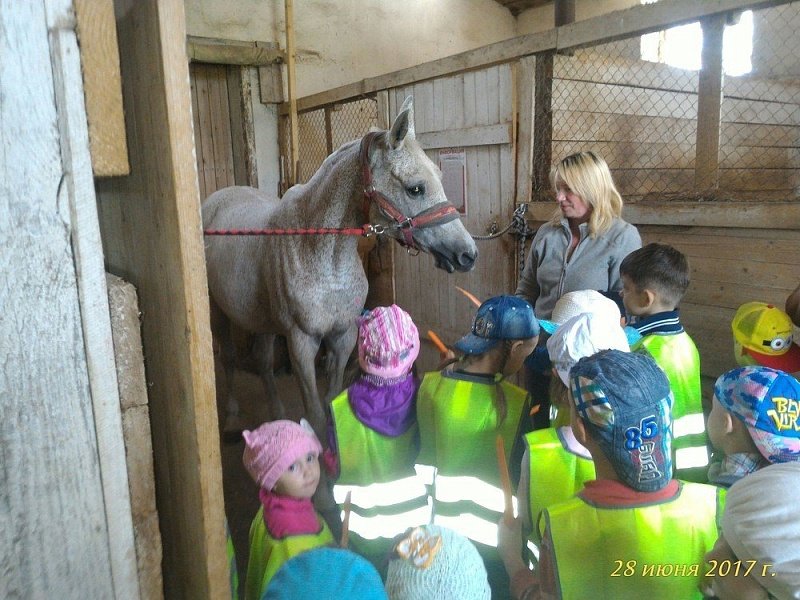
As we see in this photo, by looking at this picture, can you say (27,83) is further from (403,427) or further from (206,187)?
(206,187)

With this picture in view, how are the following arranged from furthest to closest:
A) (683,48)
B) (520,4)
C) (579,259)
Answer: (683,48)
(520,4)
(579,259)

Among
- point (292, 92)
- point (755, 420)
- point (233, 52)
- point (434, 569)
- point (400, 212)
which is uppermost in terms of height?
point (233, 52)

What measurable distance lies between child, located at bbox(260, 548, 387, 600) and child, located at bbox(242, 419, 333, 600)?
345mm

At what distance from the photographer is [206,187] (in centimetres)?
584

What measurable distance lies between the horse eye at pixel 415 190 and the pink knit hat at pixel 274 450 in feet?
4.09

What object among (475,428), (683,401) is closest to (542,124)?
(683,401)

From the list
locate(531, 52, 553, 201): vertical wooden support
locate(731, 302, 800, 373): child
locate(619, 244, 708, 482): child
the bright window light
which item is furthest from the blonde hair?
the bright window light

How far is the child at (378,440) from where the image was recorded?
63.5 inches

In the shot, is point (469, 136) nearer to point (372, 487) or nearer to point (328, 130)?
point (328, 130)

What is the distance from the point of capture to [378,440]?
5.43ft

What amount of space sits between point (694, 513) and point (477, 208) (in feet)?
9.83

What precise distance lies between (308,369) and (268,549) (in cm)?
145

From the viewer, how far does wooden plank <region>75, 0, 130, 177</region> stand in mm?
670

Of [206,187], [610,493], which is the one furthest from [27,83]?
[206,187]
